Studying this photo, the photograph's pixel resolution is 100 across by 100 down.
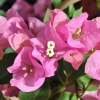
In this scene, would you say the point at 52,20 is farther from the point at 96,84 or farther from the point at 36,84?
the point at 96,84

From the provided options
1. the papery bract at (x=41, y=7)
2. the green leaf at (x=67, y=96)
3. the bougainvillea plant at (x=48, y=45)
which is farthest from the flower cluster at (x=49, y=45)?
the papery bract at (x=41, y=7)

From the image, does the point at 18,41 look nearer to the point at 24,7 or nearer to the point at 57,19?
the point at 57,19

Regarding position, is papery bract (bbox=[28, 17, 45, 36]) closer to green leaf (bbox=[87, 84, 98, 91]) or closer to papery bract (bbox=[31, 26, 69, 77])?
papery bract (bbox=[31, 26, 69, 77])

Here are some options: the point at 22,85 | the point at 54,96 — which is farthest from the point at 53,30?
the point at 54,96

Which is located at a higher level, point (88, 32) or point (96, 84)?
point (88, 32)

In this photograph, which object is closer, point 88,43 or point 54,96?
point 88,43

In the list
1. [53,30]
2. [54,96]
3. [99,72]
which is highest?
[53,30]
